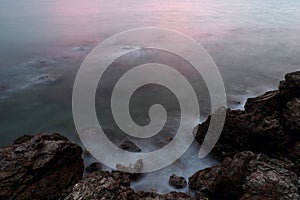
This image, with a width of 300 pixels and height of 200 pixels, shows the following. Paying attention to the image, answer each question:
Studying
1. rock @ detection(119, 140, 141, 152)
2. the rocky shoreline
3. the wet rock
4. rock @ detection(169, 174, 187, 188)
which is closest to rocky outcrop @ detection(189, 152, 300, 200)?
the rocky shoreline

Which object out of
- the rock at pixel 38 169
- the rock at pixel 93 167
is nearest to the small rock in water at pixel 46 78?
the rock at pixel 93 167

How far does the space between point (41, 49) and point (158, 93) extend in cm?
690

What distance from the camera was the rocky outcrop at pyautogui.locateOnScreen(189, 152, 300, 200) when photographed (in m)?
3.53

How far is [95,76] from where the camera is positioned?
9.91 m

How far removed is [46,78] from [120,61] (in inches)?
119

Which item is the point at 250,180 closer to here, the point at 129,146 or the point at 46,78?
the point at 129,146

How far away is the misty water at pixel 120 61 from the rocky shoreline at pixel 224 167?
89 centimetres

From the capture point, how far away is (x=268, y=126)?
5277 millimetres

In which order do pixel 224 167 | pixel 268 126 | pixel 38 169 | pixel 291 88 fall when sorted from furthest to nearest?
pixel 291 88 → pixel 268 126 → pixel 224 167 → pixel 38 169

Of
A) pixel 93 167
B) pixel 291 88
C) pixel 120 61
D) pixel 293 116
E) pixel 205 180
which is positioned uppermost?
pixel 291 88

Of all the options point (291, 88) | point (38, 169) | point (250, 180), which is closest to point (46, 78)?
point (38, 169)

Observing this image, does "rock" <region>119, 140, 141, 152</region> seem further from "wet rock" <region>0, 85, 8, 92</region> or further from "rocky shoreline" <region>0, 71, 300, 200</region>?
"wet rock" <region>0, 85, 8, 92</region>

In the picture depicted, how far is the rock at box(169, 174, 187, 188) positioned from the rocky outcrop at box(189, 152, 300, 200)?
25 centimetres

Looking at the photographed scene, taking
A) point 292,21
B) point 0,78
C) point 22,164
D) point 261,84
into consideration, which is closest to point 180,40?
point 261,84
